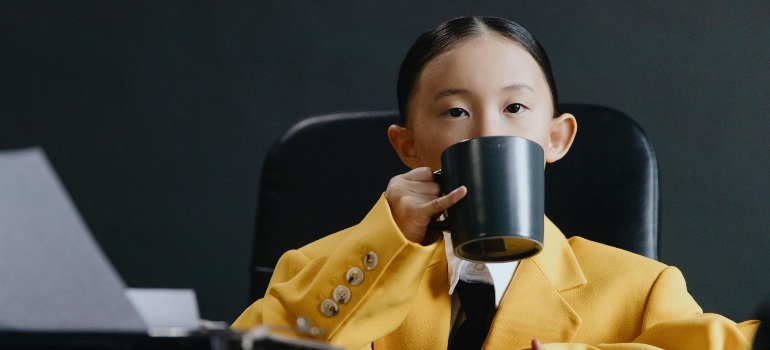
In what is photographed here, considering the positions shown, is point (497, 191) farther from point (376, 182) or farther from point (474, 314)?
point (376, 182)

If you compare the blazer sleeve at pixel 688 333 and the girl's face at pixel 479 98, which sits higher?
the girl's face at pixel 479 98

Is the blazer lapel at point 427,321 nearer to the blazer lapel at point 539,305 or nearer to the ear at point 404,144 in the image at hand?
the blazer lapel at point 539,305

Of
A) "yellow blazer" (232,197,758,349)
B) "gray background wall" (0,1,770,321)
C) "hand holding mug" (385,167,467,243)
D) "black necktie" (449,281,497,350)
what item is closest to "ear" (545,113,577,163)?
"yellow blazer" (232,197,758,349)

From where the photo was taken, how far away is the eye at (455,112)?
1.07 metres

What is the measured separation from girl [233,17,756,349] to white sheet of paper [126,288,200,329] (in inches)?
13.6

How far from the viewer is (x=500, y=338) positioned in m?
1.03

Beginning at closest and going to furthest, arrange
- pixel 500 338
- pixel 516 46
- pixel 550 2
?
1. pixel 500 338
2. pixel 516 46
3. pixel 550 2

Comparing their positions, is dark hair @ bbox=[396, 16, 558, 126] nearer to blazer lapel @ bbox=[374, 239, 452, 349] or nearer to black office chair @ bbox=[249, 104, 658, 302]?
black office chair @ bbox=[249, 104, 658, 302]

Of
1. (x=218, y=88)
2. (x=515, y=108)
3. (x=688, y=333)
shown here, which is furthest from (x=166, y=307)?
(x=218, y=88)

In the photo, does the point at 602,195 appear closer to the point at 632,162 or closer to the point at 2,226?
the point at 632,162

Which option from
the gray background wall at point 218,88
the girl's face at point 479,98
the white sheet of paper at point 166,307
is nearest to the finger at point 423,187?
the girl's face at point 479,98

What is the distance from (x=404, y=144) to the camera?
1.24 metres

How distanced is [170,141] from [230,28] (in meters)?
0.28

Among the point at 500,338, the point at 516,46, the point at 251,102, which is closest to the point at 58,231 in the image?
the point at 500,338
